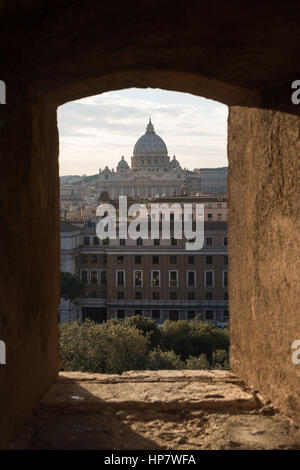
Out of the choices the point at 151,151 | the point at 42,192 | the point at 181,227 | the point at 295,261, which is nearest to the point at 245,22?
the point at 295,261

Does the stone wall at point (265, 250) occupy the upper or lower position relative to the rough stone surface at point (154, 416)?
upper

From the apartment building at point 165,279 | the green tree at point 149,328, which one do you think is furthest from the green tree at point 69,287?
the green tree at point 149,328

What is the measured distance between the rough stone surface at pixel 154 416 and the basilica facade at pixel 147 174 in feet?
250

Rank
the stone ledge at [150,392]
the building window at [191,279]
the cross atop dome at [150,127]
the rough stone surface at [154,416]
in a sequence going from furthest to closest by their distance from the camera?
the cross atop dome at [150,127], the building window at [191,279], the stone ledge at [150,392], the rough stone surface at [154,416]

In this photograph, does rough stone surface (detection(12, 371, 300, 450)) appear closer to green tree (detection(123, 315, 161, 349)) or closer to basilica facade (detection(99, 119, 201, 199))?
green tree (detection(123, 315, 161, 349))

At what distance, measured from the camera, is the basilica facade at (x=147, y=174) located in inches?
3105

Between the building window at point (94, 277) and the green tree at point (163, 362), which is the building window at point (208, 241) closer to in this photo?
the building window at point (94, 277)

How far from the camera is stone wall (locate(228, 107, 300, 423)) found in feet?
6.17

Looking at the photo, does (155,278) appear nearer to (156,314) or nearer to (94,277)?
(156,314)

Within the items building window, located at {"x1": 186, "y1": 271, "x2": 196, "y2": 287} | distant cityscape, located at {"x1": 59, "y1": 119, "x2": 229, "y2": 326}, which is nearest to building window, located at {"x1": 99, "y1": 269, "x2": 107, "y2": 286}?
distant cityscape, located at {"x1": 59, "y1": 119, "x2": 229, "y2": 326}

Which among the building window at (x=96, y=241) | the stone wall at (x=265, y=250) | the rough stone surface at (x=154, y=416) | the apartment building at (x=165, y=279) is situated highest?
the stone wall at (x=265, y=250)

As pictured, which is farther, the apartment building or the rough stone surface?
the apartment building

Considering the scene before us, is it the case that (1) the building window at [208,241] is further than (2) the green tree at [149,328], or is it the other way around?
(1) the building window at [208,241]

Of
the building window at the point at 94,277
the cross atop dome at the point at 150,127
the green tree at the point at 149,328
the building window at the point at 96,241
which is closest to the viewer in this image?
the green tree at the point at 149,328
